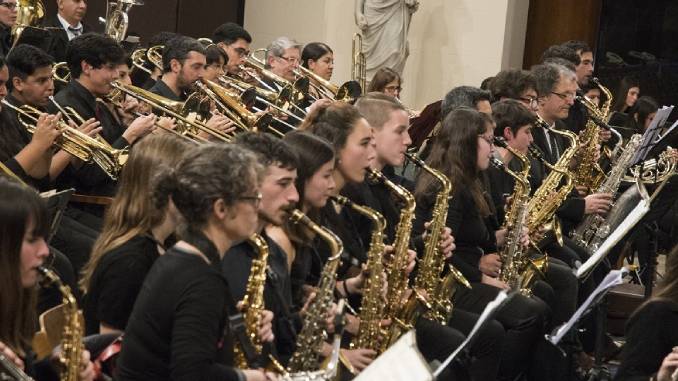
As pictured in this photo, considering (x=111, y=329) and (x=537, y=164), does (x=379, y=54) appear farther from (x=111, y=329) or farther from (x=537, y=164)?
(x=111, y=329)

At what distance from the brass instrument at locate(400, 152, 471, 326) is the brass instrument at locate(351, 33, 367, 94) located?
501cm

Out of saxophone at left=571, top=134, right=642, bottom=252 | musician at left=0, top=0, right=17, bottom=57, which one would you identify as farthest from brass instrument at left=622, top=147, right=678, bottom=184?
musician at left=0, top=0, right=17, bottom=57

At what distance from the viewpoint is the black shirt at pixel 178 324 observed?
8.50ft

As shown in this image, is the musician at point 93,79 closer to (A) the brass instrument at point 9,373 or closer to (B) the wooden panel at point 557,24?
(A) the brass instrument at point 9,373

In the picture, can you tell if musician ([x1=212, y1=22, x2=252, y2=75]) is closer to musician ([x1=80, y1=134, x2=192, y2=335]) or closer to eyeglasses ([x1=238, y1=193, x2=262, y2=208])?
musician ([x1=80, y1=134, x2=192, y2=335])

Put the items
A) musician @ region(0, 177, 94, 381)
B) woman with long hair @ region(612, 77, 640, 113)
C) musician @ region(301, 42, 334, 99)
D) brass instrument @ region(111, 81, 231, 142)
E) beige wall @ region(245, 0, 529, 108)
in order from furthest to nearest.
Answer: beige wall @ region(245, 0, 529, 108) < woman with long hair @ region(612, 77, 640, 113) < musician @ region(301, 42, 334, 99) < brass instrument @ region(111, 81, 231, 142) < musician @ region(0, 177, 94, 381)

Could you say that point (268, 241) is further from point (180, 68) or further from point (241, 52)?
point (241, 52)

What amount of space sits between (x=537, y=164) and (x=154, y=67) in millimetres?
2522

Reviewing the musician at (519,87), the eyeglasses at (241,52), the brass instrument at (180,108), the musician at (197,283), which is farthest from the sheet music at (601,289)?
the eyeglasses at (241,52)

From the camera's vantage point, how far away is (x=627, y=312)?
5.96 meters

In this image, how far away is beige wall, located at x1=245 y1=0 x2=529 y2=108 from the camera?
10.8 m

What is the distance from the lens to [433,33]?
11156mm

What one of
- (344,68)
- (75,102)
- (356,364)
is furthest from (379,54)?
(356,364)

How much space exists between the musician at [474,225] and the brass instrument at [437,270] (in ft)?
0.48
